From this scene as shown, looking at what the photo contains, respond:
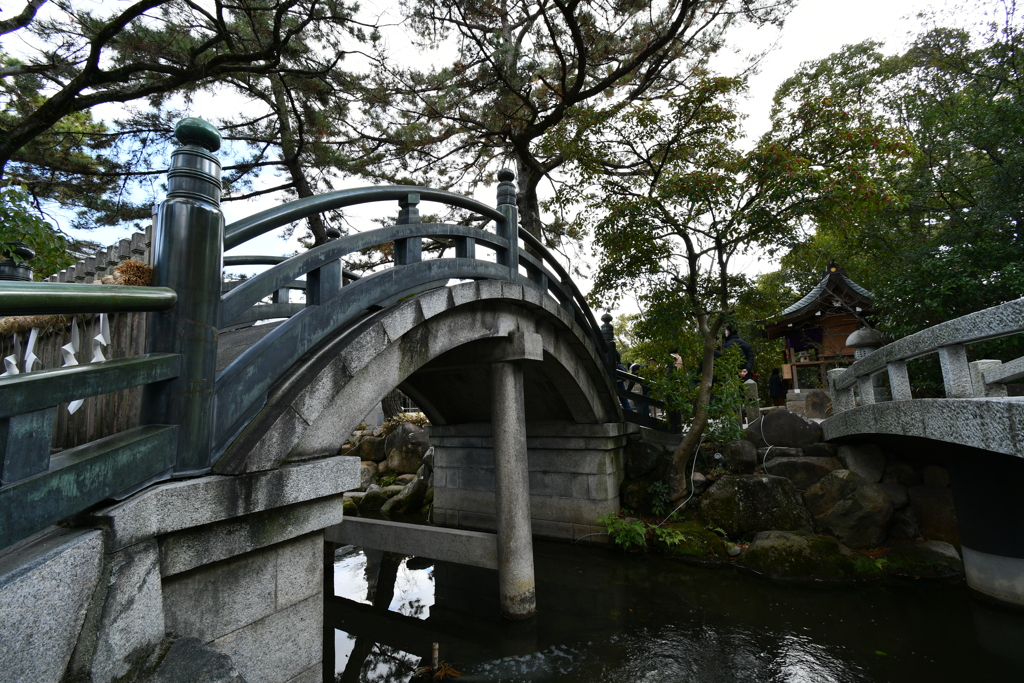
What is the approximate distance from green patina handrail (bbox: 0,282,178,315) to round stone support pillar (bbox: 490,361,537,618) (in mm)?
4152

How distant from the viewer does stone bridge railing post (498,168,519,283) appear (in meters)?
6.11

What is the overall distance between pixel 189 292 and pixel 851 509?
8.67 m

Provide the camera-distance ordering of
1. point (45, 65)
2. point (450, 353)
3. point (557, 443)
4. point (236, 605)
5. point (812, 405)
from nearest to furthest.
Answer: point (236, 605), point (450, 353), point (45, 65), point (557, 443), point (812, 405)

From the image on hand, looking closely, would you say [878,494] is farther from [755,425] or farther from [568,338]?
[568,338]

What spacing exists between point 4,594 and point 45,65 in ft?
34.1

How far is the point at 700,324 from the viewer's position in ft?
29.8

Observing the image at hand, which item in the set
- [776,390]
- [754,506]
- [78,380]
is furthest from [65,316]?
[776,390]

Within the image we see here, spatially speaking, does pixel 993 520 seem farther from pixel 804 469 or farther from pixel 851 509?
pixel 804 469

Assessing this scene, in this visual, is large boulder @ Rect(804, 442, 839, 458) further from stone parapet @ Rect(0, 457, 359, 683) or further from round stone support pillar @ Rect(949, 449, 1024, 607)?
stone parapet @ Rect(0, 457, 359, 683)

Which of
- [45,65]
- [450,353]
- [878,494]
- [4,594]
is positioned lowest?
[878,494]

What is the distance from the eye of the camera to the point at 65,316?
292 cm

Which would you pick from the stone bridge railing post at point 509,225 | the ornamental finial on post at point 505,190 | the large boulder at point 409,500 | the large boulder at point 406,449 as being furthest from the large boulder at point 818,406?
the large boulder at point 406,449

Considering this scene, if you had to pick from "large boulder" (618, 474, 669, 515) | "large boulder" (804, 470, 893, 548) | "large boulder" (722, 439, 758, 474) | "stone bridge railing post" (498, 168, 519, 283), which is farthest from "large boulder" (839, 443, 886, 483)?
"stone bridge railing post" (498, 168, 519, 283)

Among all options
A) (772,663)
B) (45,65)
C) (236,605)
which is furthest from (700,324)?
(45,65)
